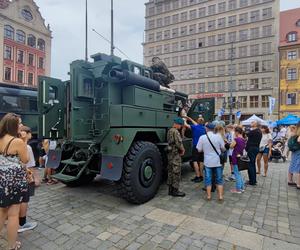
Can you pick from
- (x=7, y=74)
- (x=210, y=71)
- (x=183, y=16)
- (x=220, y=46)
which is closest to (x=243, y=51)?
(x=220, y=46)

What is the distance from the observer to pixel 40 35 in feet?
139

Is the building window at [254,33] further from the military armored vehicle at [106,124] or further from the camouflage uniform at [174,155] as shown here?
the camouflage uniform at [174,155]

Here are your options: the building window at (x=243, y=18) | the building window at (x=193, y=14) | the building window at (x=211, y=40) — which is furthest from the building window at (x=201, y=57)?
the building window at (x=243, y=18)

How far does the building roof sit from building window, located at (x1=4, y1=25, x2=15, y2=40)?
144 feet

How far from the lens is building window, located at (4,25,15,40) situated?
3652cm

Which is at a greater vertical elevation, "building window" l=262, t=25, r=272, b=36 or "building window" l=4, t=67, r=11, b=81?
"building window" l=262, t=25, r=272, b=36

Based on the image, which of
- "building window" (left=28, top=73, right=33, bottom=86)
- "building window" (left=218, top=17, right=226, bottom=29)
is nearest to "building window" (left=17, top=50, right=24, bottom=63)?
"building window" (left=28, top=73, right=33, bottom=86)

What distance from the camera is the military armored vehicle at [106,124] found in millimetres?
4598

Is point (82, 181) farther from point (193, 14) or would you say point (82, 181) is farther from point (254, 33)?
point (193, 14)

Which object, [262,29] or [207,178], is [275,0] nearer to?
[262,29]

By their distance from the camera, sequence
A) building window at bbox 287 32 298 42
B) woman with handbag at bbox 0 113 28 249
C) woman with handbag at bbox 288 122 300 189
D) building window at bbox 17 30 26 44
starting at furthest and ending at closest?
building window at bbox 287 32 298 42, building window at bbox 17 30 26 44, woman with handbag at bbox 288 122 300 189, woman with handbag at bbox 0 113 28 249

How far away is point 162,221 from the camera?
4098 mm

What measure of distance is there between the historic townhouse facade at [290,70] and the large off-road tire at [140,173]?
38.0m

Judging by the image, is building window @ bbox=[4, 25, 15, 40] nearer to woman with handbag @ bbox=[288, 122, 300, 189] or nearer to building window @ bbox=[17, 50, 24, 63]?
building window @ bbox=[17, 50, 24, 63]
